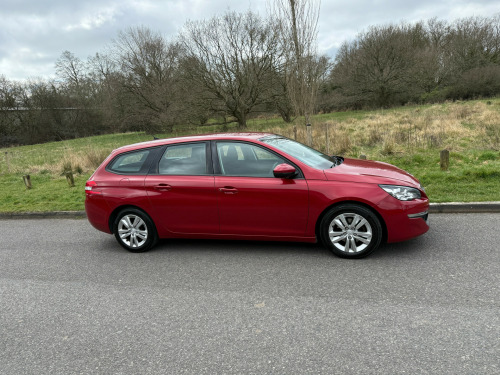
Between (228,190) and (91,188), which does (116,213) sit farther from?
(228,190)

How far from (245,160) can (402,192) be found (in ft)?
6.59

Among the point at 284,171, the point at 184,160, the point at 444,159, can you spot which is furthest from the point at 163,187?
the point at 444,159

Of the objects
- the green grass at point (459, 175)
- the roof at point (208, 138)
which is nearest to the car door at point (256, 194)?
the roof at point (208, 138)

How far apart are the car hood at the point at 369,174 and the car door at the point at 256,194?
459 mm

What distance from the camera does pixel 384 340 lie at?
9.36ft

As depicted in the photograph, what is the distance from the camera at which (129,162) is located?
17.8 ft

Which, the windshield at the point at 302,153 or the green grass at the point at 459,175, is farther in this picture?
the green grass at the point at 459,175

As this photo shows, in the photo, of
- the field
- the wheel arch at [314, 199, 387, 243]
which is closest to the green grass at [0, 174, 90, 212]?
the field

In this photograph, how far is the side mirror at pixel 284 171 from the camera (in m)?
4.54

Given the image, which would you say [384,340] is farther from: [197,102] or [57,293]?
[197,102]

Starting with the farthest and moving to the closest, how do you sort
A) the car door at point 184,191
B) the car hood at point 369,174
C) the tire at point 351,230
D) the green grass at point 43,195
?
the green grass at point 43,195 < the car door at point 184,191 < the car hood at point 369,174 < the tire at point 351,230

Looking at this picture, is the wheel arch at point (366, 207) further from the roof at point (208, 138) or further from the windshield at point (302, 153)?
the roof at point (208, 138)

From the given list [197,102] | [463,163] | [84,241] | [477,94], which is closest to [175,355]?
[84,241]

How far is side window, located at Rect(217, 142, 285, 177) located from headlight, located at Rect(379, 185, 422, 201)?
1344mm
